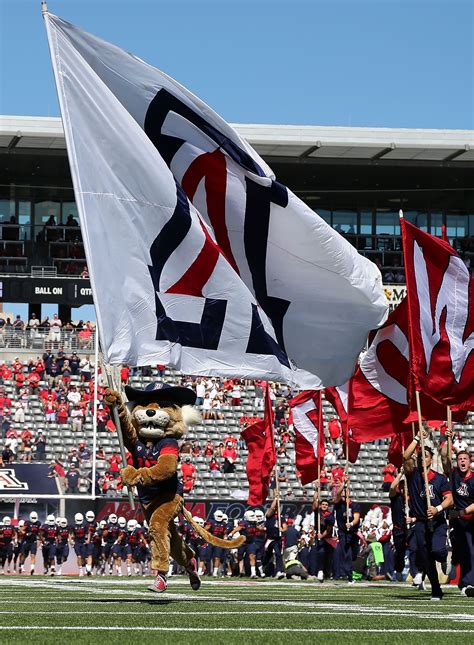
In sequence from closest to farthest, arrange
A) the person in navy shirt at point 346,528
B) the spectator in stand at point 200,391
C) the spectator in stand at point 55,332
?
the person in navy shirt at point 346,528
the spectator in stand at point 200,391
the spectator in stand at point 55,332

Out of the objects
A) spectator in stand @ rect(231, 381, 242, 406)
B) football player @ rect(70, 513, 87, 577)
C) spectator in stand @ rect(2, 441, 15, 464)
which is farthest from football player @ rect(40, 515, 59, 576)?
spectator in stand @ rect(231, 381, 242, 406)

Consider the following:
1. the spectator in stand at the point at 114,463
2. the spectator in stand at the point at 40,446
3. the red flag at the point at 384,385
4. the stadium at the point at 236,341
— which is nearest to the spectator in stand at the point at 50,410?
the spectator in stand at the point at 40,446

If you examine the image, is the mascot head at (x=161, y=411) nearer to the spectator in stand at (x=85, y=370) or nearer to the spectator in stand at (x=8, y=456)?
the spectator in stand at (x=8, y=456)

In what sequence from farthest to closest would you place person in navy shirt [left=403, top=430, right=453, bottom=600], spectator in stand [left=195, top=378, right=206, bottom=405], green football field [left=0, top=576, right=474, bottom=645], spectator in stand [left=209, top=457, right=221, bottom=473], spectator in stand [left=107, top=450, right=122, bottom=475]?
spectator in stand [left=195, top=378, right=206, bottom=405] → spectator in stand [left=209, top=457, right=221, bottom=473] → spectator in stand [left=107, top=450, right=122, bottom=475] → person in navy shirt [left=403, top=430, right=453, bottom=600] → green football field [left=0, top=576, right=474, bottom=645]

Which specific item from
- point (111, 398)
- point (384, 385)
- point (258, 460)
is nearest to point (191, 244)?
point (111, 398)

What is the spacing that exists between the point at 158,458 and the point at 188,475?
21.0m

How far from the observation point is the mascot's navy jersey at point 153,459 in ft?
38.9

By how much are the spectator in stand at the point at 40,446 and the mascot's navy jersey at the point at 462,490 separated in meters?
18.2

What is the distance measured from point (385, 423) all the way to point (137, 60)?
22.8ft

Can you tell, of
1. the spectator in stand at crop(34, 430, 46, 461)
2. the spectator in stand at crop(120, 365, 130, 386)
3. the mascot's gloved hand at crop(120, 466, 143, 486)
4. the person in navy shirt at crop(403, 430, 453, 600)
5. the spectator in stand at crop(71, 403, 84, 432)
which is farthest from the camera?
the spectator in stand at crop(120, 365, 130, 386)

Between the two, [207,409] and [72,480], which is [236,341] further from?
[207,409]

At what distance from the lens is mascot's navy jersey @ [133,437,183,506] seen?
11844 mm

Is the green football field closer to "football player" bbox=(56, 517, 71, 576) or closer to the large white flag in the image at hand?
the large white flag

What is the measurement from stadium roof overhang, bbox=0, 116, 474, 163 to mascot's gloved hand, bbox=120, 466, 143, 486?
105 feet
